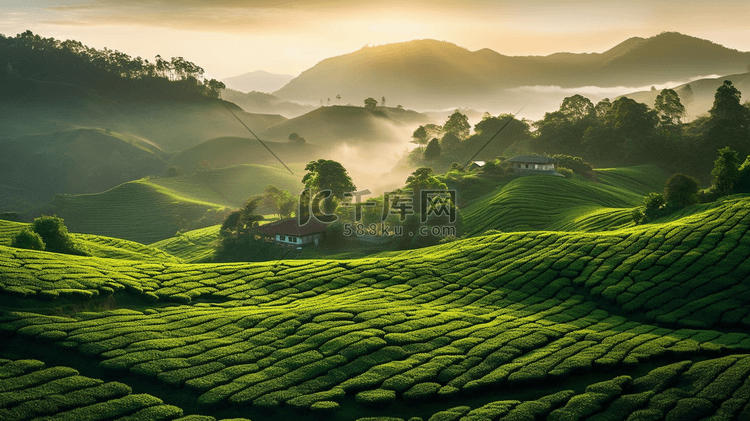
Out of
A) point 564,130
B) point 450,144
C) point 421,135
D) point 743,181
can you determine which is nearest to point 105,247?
point 743,181

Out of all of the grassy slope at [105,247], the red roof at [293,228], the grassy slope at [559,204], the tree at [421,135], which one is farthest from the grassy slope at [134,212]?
the tree at [421,135]

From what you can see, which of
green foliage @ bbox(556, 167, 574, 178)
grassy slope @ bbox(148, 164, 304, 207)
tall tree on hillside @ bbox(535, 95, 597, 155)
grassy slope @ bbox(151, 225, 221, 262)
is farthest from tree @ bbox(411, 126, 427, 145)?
grassy slope @ bbox(151, 225, 221, 262)

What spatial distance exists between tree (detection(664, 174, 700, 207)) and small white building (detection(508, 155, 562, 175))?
4474 centimetres

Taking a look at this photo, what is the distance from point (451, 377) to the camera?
29781 mm

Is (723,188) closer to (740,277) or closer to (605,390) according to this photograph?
(740,277)

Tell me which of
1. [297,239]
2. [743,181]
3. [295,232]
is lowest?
[297,239]

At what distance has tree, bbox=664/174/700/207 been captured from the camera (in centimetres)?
5922

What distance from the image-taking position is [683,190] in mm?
59625

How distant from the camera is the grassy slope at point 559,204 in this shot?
6909 cm

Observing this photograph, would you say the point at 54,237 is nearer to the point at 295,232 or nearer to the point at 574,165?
the point at 295,232

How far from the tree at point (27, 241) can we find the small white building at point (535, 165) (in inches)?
3376

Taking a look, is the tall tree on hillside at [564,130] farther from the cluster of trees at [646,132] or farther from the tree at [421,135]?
the tree at [421,135]

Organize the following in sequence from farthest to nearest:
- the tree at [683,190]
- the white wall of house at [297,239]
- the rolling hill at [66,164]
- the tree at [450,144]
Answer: the rolling hill at [66,164]
the tree at [450,144]
the white wall of house at [297,239]
the tree at [683,190]

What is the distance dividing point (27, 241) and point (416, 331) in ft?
137
